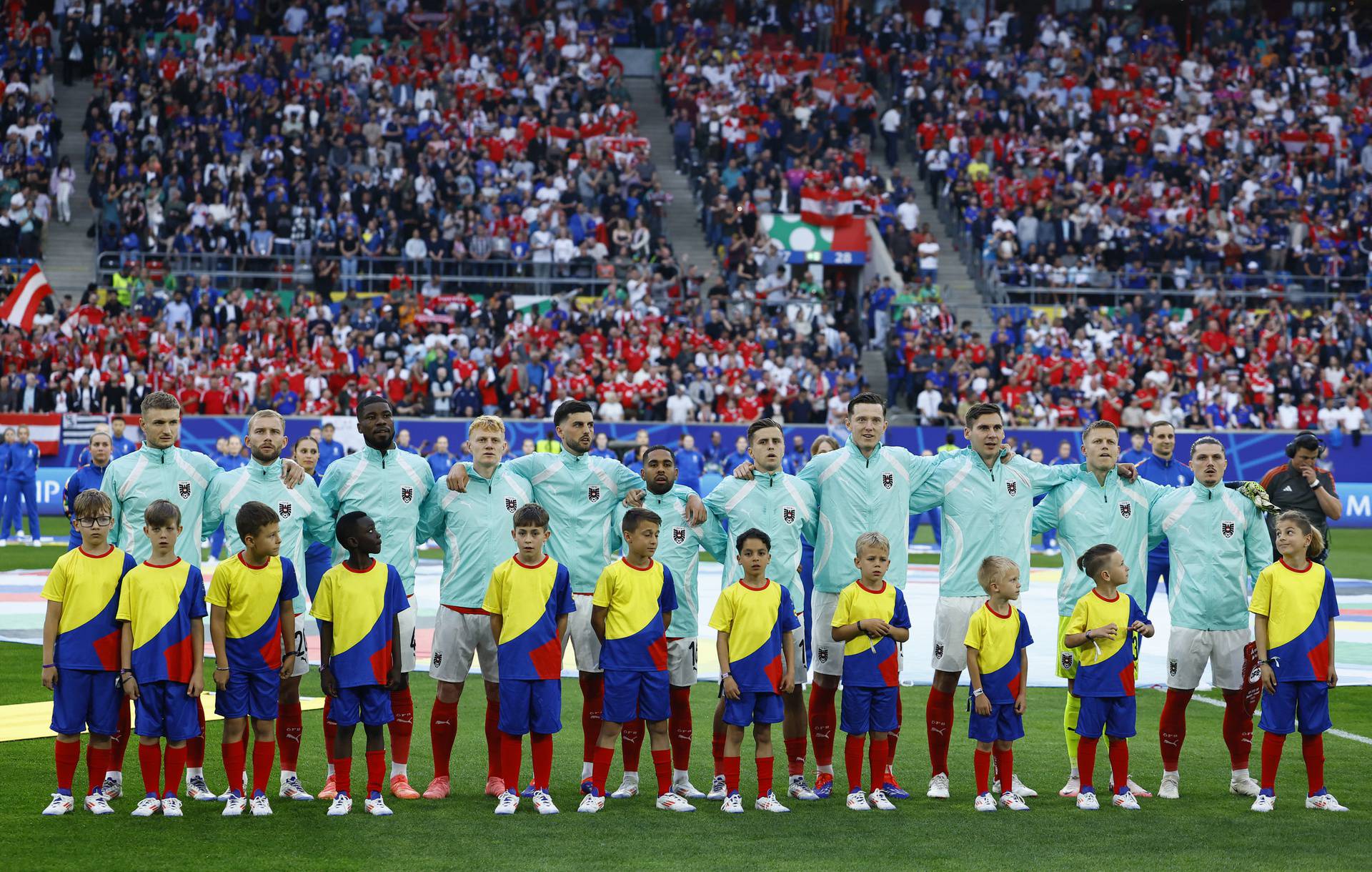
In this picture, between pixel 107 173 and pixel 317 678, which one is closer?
pixel 317 678

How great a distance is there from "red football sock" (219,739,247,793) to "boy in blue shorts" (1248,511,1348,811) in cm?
548

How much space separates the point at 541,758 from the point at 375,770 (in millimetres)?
876

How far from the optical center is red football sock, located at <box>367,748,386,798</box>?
8.38 metres

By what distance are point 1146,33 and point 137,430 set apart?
2835 cm

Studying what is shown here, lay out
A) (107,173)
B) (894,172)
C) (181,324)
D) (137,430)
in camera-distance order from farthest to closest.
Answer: (894,172) < (107,173) < (181,324) < (137,430)

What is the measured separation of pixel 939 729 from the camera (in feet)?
29.6

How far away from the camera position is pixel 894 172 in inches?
1463

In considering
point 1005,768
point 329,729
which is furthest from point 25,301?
point 1005,768

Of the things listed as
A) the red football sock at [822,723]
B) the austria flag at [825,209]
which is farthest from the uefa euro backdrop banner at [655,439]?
the red football sock at [822,723]

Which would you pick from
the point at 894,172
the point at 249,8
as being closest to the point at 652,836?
the point at 894,172

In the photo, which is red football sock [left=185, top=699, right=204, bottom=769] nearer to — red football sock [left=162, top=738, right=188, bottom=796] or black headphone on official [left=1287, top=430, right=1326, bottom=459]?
red football sock [left=162, top=738, right=188, bottom=796]

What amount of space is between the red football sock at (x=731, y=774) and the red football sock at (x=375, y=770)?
183 cm

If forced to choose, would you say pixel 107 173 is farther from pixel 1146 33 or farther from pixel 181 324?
pixel 1146 33

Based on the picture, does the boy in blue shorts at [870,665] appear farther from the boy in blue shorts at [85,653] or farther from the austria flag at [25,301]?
the austria flag at [25,301]
